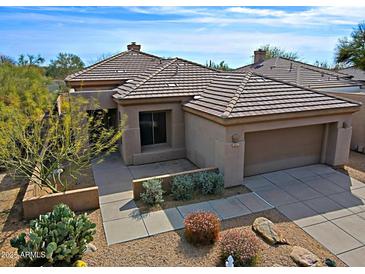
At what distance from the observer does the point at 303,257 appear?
20.5ft

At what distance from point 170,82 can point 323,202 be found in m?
9.12

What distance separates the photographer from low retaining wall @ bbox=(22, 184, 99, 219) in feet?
26.8

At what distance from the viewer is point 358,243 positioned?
6957mm

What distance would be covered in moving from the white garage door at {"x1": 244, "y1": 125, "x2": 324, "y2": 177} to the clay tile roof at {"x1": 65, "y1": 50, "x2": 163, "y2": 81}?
31.4 ft

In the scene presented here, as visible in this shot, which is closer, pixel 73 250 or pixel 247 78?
pixel 73 250

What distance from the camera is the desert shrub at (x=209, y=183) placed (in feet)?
31.5

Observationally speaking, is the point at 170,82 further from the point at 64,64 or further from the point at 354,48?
the point at 64,64

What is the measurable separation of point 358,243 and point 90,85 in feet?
49.3

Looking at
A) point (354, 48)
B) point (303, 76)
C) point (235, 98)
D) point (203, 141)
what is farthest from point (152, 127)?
point (354, 48)

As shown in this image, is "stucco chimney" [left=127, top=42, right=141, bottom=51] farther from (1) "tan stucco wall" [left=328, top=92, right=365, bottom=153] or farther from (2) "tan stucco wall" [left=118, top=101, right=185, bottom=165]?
(1) "tan stucco wall" [left=328, top=92, right=365, bottom=153]

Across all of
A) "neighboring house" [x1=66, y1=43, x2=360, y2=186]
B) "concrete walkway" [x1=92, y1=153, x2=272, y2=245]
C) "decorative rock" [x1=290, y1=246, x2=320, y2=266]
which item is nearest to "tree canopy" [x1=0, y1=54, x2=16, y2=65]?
"neighboring house" [x1=66, y1=43, x2=360, y2=186]
